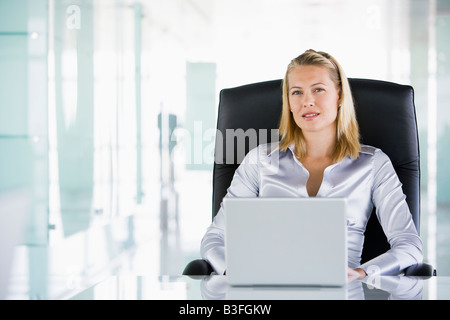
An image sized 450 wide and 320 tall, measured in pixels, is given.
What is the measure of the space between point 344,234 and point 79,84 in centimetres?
544

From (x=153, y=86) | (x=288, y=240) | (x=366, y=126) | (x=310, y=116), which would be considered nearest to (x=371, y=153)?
(x=366, y=126)

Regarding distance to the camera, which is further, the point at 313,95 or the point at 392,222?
the point at 313,95

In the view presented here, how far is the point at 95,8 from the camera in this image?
20.4ft

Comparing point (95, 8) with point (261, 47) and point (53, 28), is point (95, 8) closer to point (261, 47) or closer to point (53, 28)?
point (53, 28)

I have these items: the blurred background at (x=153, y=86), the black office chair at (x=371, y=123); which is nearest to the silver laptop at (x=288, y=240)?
the black office chair at (x=371, y=123)

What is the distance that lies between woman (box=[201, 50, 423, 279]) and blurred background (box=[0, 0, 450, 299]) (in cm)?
362

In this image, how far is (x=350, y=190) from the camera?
188 cm

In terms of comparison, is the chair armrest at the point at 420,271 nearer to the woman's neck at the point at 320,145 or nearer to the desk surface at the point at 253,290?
the desk surface at the point at 253,290

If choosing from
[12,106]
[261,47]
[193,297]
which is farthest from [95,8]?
[193,297]

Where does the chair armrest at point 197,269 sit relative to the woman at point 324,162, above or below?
Answer: below

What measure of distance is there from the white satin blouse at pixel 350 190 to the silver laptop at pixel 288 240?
0.54 metres

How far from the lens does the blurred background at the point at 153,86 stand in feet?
18.5

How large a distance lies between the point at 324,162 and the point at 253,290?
1.01 m

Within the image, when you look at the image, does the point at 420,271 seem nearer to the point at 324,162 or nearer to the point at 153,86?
the point at 324,162
